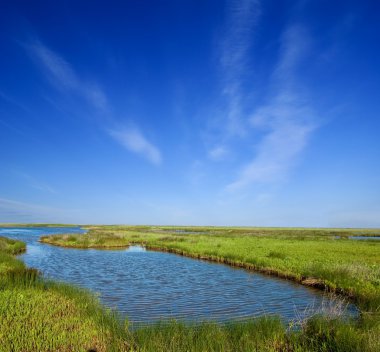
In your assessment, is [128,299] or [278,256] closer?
[128,299]

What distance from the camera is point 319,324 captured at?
10008 mm

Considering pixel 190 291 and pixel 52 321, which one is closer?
pixel 52 321

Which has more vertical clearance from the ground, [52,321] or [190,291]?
[190,291]

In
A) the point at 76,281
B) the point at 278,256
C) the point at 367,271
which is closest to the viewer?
the point at 367,271

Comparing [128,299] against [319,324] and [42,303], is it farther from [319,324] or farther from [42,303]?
[319,324]

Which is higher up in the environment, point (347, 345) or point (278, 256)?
point (278, 256)

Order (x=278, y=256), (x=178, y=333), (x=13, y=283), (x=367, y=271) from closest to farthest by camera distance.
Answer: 1. (x=178, y=333)
2. (x=13, y=283)
3. (x=367, y=271)
4. (x=278, y=256)

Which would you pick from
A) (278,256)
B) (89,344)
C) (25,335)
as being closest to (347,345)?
(89,344)

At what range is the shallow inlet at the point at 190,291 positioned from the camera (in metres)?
14.8

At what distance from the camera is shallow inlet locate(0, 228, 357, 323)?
584 inches

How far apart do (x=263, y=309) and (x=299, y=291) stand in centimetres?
524

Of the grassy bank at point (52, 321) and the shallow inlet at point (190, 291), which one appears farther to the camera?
the shallow inlet at point (190, 291)

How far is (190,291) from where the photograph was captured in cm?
1995

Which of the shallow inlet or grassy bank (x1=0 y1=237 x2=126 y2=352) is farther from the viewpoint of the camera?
the shallow inlet
